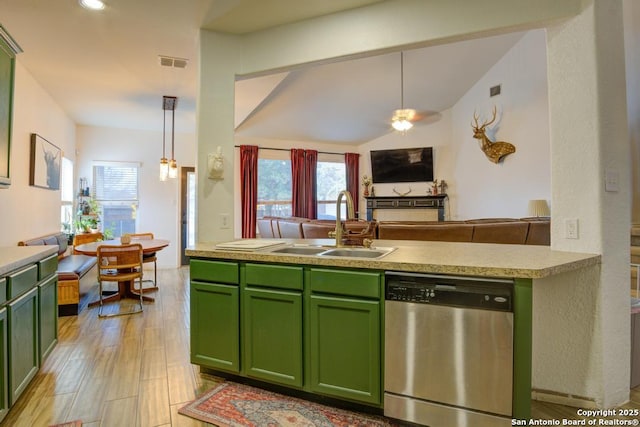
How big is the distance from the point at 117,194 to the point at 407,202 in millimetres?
5829

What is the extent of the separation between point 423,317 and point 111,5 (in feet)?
9.87

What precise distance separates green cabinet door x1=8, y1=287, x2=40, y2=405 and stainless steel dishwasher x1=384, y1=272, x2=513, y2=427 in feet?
6.61

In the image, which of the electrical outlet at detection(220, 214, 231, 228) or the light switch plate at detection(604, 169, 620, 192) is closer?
the light switch plate at detection(604, 169, 620, 192)

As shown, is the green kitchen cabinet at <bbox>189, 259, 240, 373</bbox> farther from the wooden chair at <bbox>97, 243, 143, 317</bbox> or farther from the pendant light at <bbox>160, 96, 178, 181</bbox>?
the pendant light at <bbox>160, 96, 178, 181</bbox>

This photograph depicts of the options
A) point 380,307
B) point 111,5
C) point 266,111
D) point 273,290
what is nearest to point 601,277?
point 380,307

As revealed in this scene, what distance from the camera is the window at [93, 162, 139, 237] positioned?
240 inches

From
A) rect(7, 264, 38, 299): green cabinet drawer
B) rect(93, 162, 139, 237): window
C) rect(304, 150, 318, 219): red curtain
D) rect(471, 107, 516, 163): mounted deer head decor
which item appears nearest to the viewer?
rect(7, 264, 38, 299): green cabinet drawer

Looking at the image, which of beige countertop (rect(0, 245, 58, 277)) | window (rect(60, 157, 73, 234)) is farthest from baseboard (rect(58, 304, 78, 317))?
window (rect(60, 157, 73, 234))

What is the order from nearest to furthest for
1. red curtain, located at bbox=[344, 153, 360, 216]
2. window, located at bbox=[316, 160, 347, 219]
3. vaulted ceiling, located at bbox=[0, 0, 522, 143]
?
1. vaulted ceiling, located at bbox=[0, 0, 522, 143]
2. window, located at bbox=[316, 160, 347, 219]
3. red curtain, located at bbox=[344, 153, 360, 216]

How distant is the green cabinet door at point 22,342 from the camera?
72.1 inches

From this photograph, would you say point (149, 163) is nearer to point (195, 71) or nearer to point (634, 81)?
point (195, 71)

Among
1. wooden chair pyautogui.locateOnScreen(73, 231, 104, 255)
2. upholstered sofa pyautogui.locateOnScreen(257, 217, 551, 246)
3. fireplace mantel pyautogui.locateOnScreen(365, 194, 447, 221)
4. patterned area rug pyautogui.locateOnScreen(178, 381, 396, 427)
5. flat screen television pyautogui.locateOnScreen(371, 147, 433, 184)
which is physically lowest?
patterned area rug pyautogui.locateOnScreen(178, 381, 396, 427)

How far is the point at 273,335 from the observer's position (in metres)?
2.12

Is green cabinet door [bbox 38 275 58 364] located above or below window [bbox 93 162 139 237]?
below
